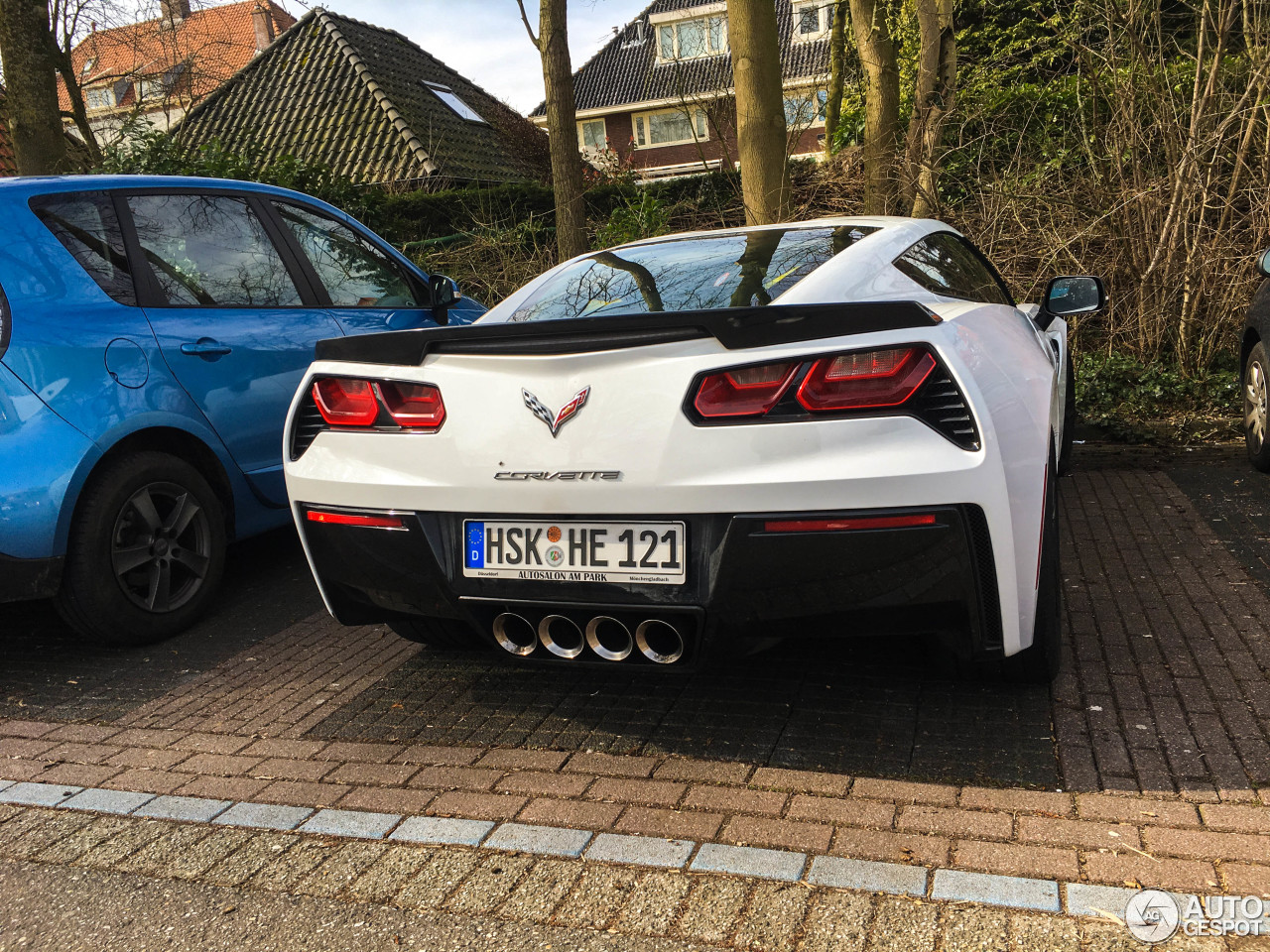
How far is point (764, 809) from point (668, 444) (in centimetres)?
96

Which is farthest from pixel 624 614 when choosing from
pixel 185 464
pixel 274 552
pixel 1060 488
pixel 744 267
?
pixel 1060 488

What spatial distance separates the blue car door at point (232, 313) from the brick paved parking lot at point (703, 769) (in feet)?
3.49

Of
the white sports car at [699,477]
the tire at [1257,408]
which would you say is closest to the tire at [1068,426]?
the tire at [1257,408]

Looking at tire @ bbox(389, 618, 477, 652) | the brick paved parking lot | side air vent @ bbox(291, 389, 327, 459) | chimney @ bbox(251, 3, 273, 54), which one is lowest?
the brick paved parking lot

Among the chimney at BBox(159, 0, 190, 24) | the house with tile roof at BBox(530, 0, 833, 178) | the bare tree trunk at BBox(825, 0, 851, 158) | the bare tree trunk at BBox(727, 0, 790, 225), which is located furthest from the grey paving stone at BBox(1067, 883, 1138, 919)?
the house with tile roof at BBox(530, 0, 833, 178)

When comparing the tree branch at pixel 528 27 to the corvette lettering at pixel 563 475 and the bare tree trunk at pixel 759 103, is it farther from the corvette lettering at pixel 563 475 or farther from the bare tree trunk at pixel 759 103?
the corvette lettering at pixel 563 475

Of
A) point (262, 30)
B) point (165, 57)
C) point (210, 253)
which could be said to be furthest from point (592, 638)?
point (262, 30)

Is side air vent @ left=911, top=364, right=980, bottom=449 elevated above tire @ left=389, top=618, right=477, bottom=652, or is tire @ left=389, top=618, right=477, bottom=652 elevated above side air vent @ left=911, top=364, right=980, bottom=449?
side air vent @ left=911, top=364, right=980, bottom=449

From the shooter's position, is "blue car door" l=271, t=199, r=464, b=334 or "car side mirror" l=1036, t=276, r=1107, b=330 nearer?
"car side mirror" l=1036, t=276, r=1107, b=330

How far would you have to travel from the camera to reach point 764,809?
2.77 m

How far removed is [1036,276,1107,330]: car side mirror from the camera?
473 centimetres

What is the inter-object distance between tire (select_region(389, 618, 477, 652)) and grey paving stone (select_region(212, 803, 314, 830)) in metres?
0.67

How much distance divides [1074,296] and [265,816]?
3.83 meters

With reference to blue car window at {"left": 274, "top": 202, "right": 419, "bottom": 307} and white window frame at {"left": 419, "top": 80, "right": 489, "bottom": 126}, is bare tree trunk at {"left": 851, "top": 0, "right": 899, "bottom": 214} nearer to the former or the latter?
blue car window at {"left": 274, "top": 202, "right": 419, "bottom": 307}
